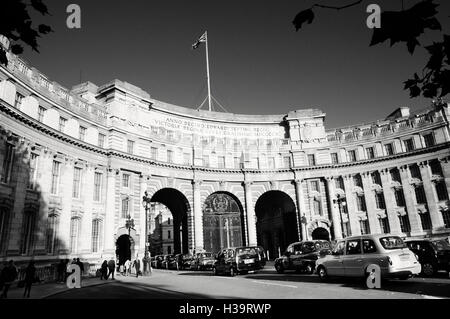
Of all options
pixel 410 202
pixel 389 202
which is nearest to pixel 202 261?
pixel 389 202

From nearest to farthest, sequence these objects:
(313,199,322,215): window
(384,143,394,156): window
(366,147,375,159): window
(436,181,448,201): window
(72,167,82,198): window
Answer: (72,167,82,198): window < (436,181,448,201): window < (384,143,394,156): window < (313,199,322,215): window < (366,147,375,159): window

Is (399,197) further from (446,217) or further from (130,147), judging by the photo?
(130,147)

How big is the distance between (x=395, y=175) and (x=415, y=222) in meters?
6.05

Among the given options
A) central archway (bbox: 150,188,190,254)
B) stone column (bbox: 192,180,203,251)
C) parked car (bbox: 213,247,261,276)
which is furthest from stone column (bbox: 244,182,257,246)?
parked car (bbox: 213,247,261,276)

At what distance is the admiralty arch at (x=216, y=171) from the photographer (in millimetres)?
27078

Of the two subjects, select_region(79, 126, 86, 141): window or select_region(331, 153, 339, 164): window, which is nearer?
select_region(79, 126, 86, 141): window

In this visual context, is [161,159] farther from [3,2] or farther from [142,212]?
[3,2]

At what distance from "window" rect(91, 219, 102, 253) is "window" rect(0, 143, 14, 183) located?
31.9 ft

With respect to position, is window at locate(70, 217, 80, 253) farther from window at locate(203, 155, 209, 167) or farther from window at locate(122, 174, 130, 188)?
window at locate(203, 155, 209, 167)

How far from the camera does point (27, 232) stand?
76.5 feet

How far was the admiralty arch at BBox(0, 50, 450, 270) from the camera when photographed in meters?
27.1

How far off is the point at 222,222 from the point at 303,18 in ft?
124

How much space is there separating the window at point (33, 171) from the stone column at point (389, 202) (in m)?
37.5
